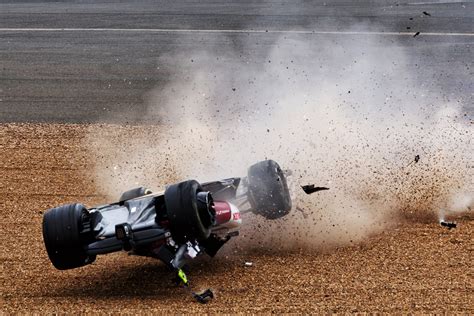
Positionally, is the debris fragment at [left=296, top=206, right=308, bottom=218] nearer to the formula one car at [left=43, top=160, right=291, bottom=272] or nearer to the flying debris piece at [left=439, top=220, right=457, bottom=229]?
the formula one car at [left=43, top=160, right=291, bottom=272]

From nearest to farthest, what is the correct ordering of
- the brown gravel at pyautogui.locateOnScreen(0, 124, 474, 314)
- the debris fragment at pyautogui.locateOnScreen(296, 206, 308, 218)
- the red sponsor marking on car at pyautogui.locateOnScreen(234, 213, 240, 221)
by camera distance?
the brown gravel at pyautogui.locateOnScreen(0, 124, 474, 314) < the red sponsor marking on car at pyautogui.locateOnScreen(234, 213, 240, 221) < the debris fragment at pyautogui.locateOnScreen(296, 206, 308, 218)

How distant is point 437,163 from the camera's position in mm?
11375

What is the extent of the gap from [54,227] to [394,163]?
524 cm

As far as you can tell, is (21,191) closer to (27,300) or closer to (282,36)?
(27,300)

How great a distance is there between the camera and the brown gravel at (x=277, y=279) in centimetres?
797

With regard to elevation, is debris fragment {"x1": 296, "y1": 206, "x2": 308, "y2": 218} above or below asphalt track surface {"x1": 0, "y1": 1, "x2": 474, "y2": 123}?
below

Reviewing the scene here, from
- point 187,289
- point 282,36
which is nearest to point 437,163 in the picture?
point 187,289

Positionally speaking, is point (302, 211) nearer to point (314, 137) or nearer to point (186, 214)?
point (186, 214)

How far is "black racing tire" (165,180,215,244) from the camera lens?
7.99m

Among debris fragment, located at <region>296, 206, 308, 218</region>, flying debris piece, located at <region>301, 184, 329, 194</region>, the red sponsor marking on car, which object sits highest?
the red sponsor marking on car

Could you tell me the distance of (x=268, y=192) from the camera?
9.02m

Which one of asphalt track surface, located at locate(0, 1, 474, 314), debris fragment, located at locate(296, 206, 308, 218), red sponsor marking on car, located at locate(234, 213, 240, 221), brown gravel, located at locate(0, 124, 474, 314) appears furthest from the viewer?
debris fragment, located at locate(296, 206, 308, 218)

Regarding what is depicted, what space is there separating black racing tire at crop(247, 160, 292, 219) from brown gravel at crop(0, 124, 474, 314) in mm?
510

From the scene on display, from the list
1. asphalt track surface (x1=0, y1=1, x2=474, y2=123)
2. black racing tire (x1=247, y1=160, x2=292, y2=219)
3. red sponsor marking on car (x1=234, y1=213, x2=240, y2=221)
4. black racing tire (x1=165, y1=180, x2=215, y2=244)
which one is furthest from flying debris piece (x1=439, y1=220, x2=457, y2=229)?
asphalt track surface (x1=0, y1=1, x2=474, y2=123)
